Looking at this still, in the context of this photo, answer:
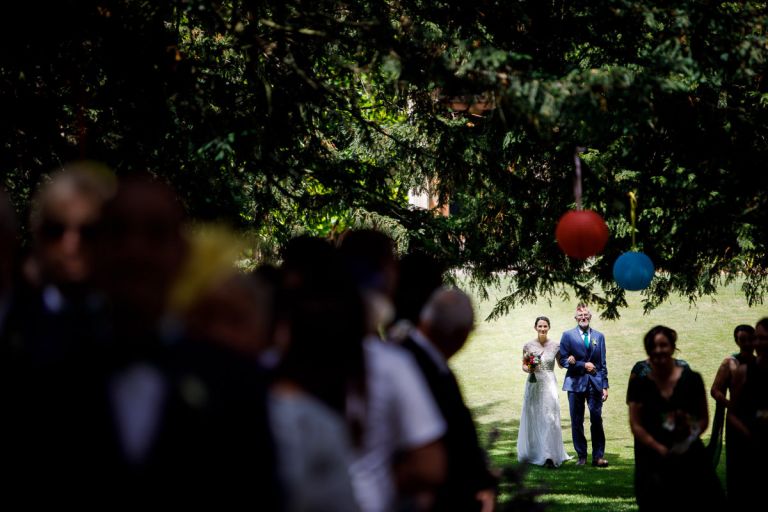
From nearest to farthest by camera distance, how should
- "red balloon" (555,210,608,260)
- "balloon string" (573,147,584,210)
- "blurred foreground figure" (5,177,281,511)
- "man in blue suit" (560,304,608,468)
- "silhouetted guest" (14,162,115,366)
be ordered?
"blurred foreground figure" (5,177,281,511) < "silhouetted guest" (14,162,115,366) < "red balloon" (555,210,608,260) < "balloon string" (573,147,584,210) < "man in blue suit" (560,304,608,468)

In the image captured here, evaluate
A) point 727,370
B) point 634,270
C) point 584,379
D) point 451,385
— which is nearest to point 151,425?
point 451,385

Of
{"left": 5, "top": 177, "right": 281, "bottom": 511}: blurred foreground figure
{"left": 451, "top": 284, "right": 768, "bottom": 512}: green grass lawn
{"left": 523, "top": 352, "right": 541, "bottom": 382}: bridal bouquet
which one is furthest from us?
{"left": 523, "top": 352, "right": 541, "bottom": 382}: bridal bouquet

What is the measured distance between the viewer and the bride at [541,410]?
569 inches

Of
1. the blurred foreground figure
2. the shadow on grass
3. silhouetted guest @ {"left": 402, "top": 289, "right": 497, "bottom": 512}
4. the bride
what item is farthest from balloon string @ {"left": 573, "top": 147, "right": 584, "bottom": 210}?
the bride

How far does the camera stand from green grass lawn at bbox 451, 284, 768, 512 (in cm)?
1254

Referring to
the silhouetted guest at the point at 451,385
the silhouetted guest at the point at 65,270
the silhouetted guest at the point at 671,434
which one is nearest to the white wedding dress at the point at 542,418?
the silhouetted guest at the point at 671,434

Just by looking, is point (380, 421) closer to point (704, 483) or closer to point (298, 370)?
point (298, 370)

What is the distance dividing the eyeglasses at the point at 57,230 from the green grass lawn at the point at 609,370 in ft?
28.2

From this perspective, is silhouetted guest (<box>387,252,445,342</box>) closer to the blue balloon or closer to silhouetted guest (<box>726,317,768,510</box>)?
silhouetted guest (<box>726,317,768,510</box>)

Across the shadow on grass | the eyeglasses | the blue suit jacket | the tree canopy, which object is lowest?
the shadow on grass

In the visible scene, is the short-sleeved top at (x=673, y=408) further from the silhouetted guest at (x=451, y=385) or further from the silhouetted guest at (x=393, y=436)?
the silhouetted guest at (x=393, y=436)

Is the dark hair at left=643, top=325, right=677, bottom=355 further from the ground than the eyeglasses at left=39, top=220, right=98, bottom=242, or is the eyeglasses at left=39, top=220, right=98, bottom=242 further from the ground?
the eyeglasses at left=39, top=220, right=98, bottom=242

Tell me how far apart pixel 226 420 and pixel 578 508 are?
360 inches

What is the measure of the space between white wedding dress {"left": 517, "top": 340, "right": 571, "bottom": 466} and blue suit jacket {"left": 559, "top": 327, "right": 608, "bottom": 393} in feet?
1.07
